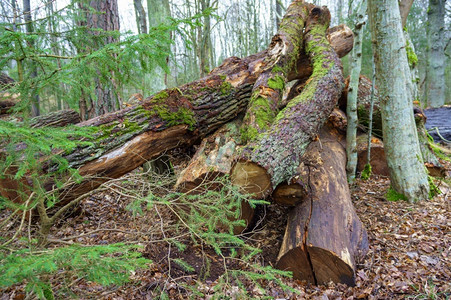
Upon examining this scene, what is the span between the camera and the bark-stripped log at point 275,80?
12.2 ft

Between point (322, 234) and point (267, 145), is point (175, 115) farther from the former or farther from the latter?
point (322, 234)

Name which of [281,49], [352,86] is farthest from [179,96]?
[352,86]

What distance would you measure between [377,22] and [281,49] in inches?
59.2

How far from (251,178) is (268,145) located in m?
0.45

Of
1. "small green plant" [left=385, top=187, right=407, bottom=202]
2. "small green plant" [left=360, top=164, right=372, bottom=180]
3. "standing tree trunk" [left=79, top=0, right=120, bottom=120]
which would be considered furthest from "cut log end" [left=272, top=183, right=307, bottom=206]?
"standing tree trunk" [left=79, top=0, right=120, bottom=120]

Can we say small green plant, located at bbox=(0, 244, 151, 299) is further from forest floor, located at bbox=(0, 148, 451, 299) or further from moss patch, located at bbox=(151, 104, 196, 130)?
moss patch, located at bbox=(151, 104, 196, 130)

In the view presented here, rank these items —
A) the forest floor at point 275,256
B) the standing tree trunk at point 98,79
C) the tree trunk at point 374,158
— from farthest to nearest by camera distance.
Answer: the tree trunk at point 374,158
the standing tree trunk at point 98,79
the forest floor at point 275,256

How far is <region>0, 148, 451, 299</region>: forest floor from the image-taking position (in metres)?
2.68

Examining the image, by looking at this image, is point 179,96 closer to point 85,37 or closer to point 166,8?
point 85,37

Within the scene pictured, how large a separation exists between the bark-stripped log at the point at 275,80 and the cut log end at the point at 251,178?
1.62 feet

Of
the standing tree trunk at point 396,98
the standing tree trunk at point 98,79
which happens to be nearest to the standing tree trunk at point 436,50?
the standing tree trunk at point 396,98

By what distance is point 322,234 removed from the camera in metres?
3.03

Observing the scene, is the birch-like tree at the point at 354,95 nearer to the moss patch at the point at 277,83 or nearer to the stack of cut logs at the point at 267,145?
the stack of cut logs at the point at 267,145

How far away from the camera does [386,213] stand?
4047mm
